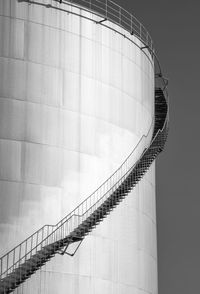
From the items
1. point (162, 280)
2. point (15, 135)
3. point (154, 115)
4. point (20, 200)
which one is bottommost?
point (162, 280)

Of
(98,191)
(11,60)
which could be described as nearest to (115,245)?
(98,191)

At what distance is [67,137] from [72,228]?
3.62 metres

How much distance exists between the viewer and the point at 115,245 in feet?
106

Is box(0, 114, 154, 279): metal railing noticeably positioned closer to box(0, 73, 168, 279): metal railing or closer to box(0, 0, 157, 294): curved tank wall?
box(0, 73, 168, 279): metal railing

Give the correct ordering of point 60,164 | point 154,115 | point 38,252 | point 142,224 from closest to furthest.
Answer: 1. point 38,252
2. point 60,164
3. point 142,224
4. point 154,115

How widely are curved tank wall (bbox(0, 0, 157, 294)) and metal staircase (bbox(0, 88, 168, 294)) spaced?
33cm

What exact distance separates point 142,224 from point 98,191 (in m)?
3.76

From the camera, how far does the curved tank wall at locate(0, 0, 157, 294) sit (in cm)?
2997

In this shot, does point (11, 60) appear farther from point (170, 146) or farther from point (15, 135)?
point (170, 146)

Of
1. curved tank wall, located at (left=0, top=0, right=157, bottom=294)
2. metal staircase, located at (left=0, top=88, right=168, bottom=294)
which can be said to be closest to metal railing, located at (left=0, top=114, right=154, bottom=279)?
metal staircase, located at (left=0, top=88, right=168, bottom=294)

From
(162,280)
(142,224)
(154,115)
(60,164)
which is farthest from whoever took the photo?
(162,280)

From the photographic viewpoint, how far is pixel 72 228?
100ft

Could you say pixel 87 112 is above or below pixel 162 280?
above

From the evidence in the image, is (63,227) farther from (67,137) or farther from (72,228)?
A: (67,137)
